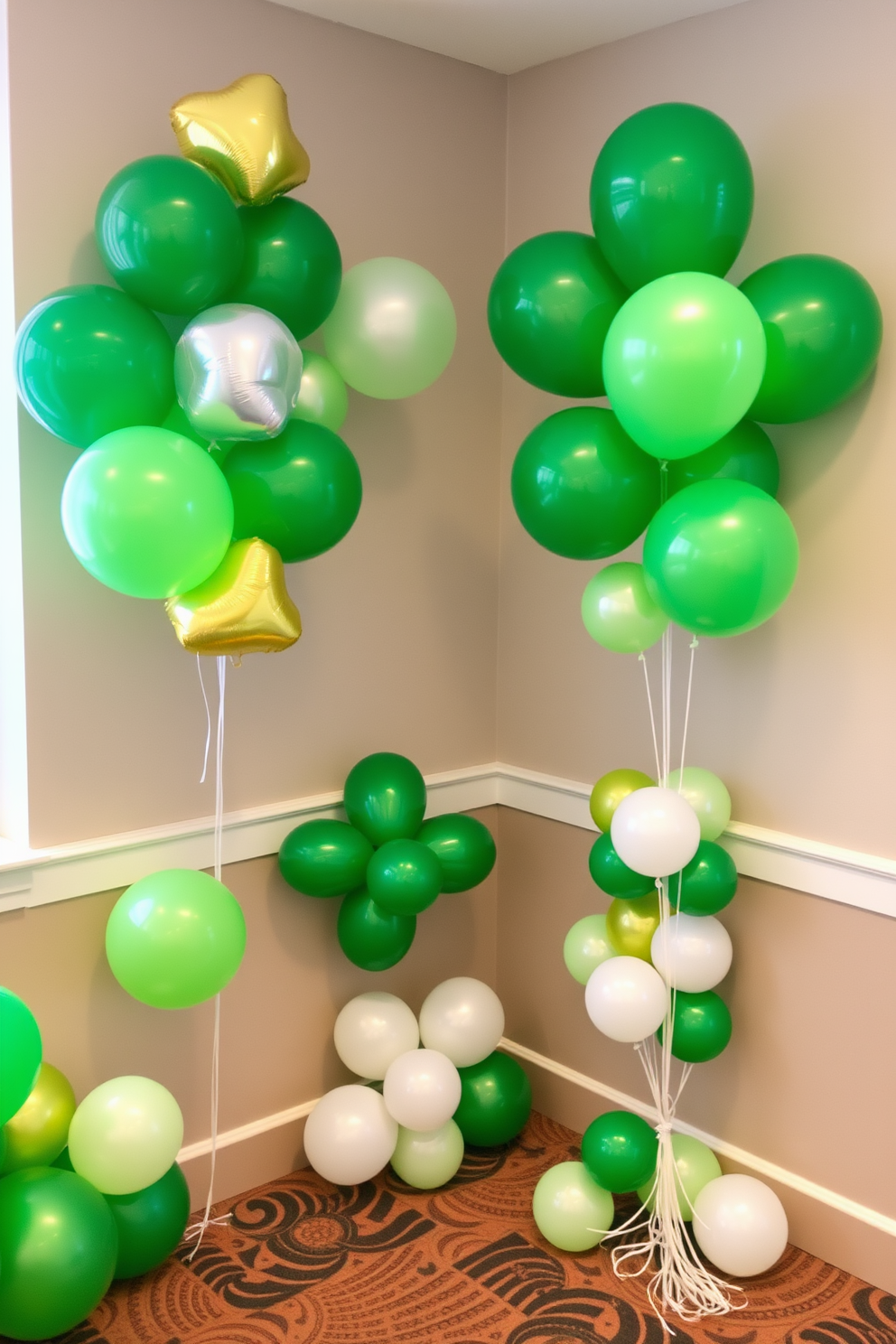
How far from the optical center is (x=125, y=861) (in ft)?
7.66

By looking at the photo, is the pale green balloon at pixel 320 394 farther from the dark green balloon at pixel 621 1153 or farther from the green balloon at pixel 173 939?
the dark green balloon at pixel 621 1153

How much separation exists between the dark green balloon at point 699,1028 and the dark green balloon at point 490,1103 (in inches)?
19.4

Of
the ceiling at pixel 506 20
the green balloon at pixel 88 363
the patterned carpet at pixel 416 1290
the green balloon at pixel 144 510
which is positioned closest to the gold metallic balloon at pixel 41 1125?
the patterned carpet at pixel 416 1290

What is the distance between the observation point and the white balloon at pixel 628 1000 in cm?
224

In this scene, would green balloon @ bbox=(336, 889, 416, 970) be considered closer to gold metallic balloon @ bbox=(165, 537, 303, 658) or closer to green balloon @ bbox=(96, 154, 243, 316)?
gold metallic balloon @ bbox=(165, 537, 303, 658)

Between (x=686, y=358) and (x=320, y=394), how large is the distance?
0.71 m

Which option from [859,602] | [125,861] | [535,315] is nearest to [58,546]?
[125,861]

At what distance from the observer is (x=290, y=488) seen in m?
2.04

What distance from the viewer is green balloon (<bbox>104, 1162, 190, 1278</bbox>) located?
214cm

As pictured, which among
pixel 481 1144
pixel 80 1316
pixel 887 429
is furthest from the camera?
pixel 481 1144

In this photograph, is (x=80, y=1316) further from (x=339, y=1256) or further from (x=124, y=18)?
(x=124, y=18)

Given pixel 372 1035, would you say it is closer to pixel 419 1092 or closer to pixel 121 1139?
pixel 419 1092

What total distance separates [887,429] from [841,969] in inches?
39.1

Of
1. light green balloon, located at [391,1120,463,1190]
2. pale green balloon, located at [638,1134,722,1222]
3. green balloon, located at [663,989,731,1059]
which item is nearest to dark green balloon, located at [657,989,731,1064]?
green balloon, located at [663,989,731,1059]
